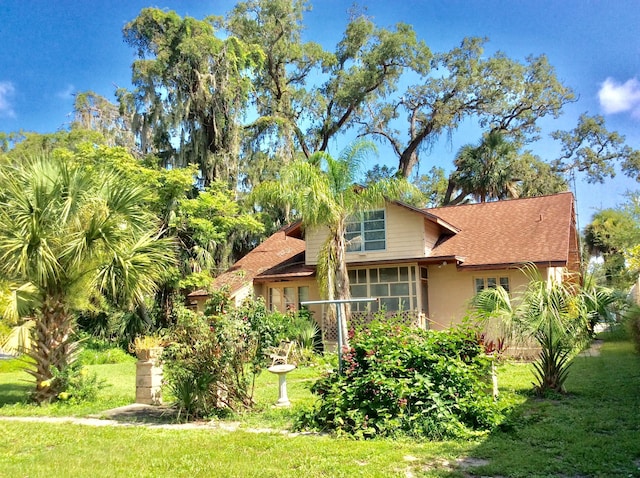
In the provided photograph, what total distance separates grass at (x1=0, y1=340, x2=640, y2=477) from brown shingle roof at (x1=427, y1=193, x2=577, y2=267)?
845 centimetres

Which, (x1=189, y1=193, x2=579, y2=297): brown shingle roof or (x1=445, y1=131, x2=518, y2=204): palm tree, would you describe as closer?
(x1=189, y1=193, x2=579, y2=297): brown shingle roof

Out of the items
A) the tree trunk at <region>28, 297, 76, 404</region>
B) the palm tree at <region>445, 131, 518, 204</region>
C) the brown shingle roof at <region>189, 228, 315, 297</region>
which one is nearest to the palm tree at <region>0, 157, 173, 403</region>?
the tree trunk at <region>28, 297, 76, 404</region>

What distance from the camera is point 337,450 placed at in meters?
6.29

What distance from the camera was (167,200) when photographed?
2361 centimetres

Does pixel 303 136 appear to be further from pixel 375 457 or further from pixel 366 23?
pixel 375 457

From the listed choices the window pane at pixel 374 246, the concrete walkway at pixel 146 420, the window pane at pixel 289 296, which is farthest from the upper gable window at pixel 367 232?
the concrete walkway at pixel 146 420

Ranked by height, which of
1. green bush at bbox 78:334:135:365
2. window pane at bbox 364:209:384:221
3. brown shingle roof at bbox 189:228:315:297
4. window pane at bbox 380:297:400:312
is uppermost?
window pane at bbox 364:209:384:221

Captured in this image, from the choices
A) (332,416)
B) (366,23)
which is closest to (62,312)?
(332,416)

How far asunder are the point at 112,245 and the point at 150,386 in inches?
109

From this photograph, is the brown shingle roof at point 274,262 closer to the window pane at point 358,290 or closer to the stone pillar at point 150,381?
the window pane at point 358,290

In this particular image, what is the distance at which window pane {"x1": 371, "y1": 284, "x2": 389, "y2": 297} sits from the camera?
61.7 ft

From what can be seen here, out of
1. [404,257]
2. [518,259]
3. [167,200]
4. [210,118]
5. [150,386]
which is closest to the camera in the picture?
[150,386]

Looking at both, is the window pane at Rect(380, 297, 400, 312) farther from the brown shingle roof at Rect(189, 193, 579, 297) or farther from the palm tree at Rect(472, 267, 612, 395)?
the palm tree at Rect(472, 267, 612, 395)

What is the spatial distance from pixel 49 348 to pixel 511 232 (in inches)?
582
